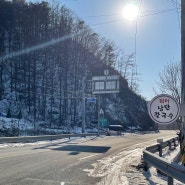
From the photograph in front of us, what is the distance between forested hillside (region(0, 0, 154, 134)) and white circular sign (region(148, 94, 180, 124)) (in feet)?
147

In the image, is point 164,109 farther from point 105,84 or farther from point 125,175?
point 105,84

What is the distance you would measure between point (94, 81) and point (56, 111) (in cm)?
2036

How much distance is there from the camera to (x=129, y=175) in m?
12.0

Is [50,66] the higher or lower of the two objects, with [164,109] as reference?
higher

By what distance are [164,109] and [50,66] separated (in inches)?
2576

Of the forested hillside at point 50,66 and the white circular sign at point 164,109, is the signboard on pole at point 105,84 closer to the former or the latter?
the forested hillside at point 50,66

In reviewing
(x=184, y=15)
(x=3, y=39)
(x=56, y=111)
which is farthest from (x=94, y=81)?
(x=184, y=15)

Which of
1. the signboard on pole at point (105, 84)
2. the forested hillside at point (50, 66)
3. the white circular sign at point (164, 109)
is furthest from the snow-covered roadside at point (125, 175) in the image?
the forested hillside at point (50, 66)

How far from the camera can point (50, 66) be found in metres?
73.4

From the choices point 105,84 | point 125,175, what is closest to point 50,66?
point 105,84

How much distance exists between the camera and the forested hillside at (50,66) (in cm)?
6228

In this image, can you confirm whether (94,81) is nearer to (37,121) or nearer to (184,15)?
(37,121)

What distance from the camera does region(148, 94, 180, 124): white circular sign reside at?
29.5 ft

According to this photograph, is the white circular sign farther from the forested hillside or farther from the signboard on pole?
the forested hillside
